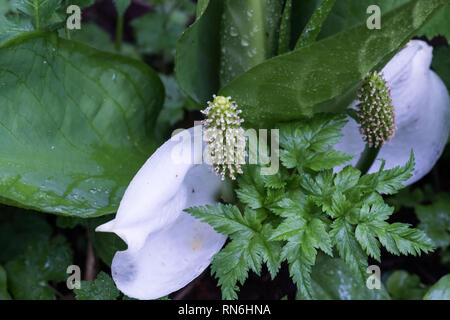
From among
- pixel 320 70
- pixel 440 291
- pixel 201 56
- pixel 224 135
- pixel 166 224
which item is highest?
pixel 201 56

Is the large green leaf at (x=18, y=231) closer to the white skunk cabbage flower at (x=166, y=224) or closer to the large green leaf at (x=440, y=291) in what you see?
the white skunk cabbage flower at (x=166, y=224)

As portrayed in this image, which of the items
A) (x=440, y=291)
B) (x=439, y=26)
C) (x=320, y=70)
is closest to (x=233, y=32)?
(x=320, y=70)

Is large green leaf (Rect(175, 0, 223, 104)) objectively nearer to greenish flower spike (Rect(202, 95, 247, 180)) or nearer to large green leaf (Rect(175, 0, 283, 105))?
large green leaf (Rect(175, 0, 283, 105))

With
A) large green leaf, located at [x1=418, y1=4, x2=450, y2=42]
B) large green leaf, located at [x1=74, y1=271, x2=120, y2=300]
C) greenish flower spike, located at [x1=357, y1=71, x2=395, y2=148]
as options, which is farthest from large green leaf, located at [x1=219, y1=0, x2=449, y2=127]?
large green leaf, located at [x1=74, y1=271, x2=120, y2=300]

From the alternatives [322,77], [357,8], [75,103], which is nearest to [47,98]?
[75,103]

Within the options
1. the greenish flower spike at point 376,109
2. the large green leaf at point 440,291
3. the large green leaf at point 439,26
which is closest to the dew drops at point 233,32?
the greenish flower spike at point 376,109

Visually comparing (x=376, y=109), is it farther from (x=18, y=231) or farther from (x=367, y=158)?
(x=18, y=231)

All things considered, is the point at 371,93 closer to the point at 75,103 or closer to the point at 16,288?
the point at 75,103
